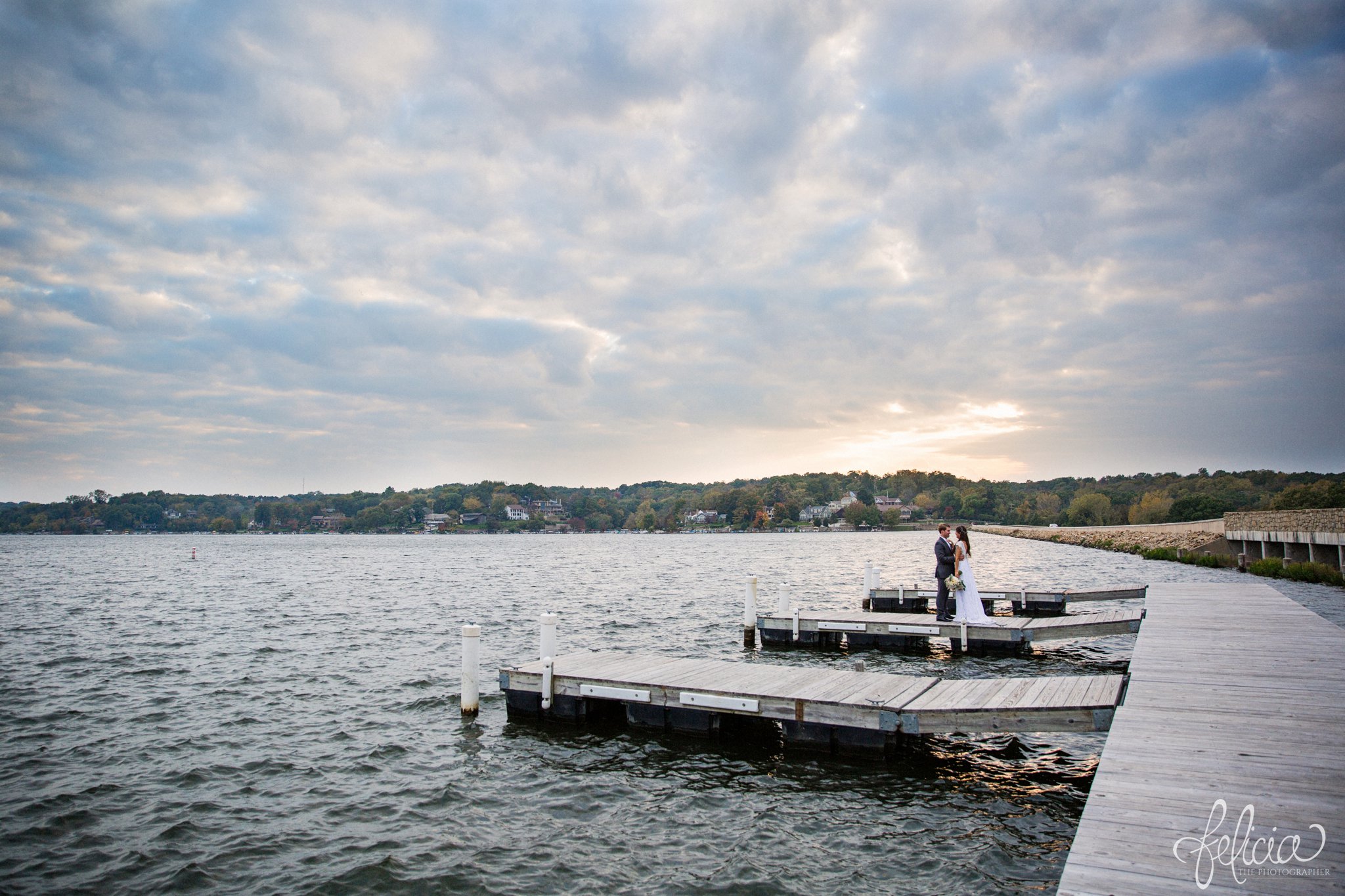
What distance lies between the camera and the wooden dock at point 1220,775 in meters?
4.94

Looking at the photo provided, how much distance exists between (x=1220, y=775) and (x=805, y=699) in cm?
574

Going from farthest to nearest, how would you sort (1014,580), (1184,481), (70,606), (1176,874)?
(1184,481), (1014,580), (70,606), (1176,874)

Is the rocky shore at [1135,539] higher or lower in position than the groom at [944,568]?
lower

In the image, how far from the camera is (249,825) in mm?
9805

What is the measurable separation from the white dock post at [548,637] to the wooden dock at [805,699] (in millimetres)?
282

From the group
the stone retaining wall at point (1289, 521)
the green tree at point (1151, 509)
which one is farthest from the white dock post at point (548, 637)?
the green tree at point (1151, 509)

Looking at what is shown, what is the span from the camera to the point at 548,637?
13836 mm

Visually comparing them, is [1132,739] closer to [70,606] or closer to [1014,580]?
[1014,580]

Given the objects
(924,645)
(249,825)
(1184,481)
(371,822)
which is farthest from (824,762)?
(1184,481)

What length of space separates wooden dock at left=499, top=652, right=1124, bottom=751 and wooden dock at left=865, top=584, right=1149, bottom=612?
1439cm

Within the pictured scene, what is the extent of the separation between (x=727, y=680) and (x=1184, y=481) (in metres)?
180

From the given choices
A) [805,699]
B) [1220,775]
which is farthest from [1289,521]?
[1220,775]

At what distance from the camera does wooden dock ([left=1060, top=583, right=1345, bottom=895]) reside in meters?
4.94

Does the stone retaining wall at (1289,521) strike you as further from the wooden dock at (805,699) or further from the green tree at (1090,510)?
the green tree at (1090,510)
